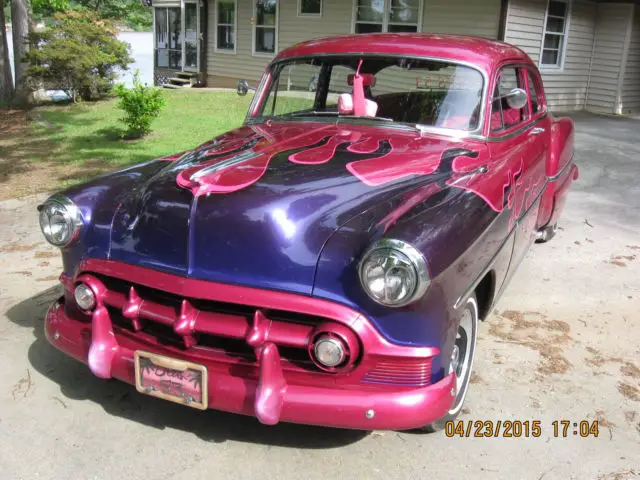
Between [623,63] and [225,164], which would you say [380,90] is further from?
[623,63]

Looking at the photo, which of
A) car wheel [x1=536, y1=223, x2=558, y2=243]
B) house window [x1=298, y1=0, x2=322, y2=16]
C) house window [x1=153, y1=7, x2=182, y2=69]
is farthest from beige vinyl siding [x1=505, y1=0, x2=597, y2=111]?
house window [x1=153, y1=7, x2=182, y2=69]

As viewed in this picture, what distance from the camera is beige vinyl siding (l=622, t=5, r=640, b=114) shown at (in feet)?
48.1

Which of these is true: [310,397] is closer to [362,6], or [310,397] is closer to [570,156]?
[570,156]

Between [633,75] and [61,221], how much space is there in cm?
1536

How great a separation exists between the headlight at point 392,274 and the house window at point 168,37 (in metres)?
18.7

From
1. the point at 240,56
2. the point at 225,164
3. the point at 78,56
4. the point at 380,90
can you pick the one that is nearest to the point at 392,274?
the point at 225,164

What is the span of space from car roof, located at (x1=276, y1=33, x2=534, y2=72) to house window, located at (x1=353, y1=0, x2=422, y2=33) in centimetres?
998

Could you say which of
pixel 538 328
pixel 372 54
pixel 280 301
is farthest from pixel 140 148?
pixel 280 301

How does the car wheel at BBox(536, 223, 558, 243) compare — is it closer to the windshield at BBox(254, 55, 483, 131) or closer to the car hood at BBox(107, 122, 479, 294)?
the windshield at BBox(254, 55, 483, 131)

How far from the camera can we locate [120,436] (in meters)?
2.90

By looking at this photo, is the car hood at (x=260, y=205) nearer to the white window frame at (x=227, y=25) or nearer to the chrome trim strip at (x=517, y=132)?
the chrome trim strip at (x=517, y=132)

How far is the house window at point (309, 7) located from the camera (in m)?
15.5

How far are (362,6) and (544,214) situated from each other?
440 inches

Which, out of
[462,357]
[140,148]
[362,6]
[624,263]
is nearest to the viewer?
[462,357]
